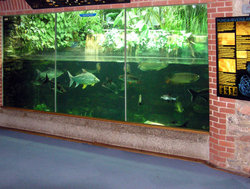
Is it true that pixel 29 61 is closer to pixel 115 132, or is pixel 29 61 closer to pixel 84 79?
pixel 84 79

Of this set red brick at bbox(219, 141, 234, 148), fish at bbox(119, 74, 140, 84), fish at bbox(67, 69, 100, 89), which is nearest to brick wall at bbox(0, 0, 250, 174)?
red brick at bbox(219, 141, 234, 148)

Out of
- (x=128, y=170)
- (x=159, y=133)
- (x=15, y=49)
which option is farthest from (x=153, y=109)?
(x=15, y=49)

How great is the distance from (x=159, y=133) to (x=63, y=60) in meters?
2.96

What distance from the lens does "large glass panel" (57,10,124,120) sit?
7.46 metres

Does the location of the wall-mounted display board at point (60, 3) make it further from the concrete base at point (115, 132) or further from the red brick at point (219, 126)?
the red brick at point (219, 126)

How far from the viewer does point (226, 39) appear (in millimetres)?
5723

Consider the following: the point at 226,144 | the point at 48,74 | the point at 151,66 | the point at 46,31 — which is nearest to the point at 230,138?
the point at 226,144

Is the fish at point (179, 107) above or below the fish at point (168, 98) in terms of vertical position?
below

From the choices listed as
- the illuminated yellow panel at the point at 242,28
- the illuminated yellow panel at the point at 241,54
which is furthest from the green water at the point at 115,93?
the illuminated yellow panel at the point at 242,28

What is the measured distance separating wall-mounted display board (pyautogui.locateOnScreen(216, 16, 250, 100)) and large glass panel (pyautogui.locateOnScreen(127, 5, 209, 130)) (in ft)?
1.85

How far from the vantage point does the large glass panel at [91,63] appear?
24.5ft

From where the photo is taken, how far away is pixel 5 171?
595cm

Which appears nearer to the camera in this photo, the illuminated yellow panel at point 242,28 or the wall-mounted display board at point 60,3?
the illuminated yellow panel at point 242,28

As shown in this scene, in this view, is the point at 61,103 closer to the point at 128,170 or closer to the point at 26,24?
the point at 26,24
